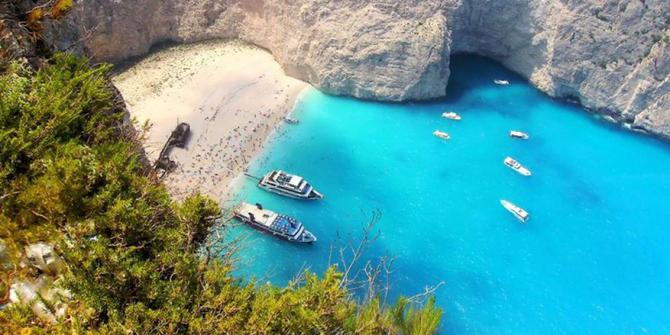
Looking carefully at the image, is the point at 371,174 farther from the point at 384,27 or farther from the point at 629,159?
the point at 629,159

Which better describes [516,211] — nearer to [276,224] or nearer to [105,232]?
[276,224]

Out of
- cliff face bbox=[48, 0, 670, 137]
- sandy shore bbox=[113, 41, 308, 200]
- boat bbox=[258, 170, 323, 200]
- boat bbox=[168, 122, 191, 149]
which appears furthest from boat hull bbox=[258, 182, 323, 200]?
cliff face bbox=[48, 0, 670, 137]

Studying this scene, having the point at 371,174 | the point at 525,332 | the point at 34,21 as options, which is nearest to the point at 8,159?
the point at 34,21

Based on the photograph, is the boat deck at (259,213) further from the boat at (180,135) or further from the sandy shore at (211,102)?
the boat at (180,135)

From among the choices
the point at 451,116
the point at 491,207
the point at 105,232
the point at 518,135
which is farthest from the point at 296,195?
the point at 105,232

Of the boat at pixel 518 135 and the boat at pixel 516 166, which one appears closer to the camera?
the boat at pixel 516 166

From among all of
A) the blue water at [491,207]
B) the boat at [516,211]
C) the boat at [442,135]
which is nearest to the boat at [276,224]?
the blue water at [491,207]
